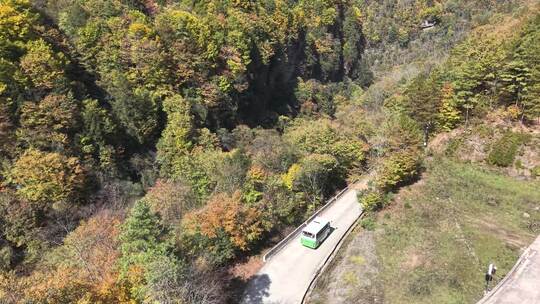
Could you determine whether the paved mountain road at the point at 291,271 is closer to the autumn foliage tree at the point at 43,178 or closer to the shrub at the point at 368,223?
the shrub at the point at 368,223

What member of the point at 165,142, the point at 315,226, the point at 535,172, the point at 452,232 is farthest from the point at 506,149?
the point at 165,142

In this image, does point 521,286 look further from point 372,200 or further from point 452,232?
point 372,200

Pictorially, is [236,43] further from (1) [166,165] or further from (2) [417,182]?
(2) [417,182]

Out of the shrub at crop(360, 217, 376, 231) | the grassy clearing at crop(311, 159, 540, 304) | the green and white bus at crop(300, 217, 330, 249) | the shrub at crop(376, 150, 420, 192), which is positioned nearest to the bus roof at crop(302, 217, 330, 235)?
the green and white bus at crop(300, 217, 330, 249)

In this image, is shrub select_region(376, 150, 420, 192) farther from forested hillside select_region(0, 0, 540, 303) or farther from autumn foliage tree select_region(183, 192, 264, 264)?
autumn foliage tree select_region(183, 192, 264, 264)

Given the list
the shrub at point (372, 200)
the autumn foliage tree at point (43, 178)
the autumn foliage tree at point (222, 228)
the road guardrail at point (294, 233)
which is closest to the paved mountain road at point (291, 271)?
the road guardrail at point (294, 233)

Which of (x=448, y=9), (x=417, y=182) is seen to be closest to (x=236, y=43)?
(x=417, y=182)
